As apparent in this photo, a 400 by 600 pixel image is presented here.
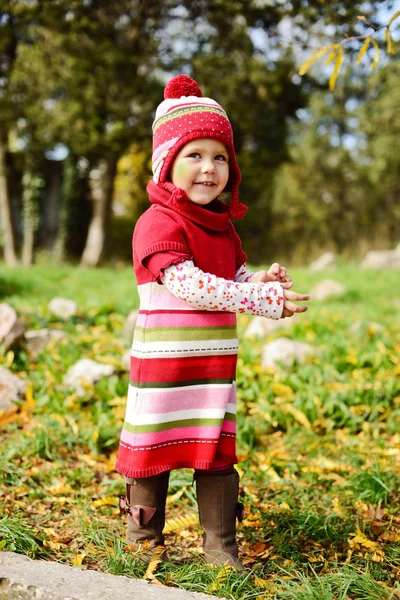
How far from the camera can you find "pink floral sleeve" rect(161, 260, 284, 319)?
5.96 feet

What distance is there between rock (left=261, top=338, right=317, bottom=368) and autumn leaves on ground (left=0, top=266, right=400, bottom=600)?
0.25ft

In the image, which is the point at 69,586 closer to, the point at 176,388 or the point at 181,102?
the point at 176,388

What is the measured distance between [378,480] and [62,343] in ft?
9.37

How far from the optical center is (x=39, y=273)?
378 inches

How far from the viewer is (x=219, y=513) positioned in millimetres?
2023

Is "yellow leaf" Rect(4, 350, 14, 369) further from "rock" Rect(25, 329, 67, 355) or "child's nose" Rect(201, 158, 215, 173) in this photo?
"child's nose" Rect(201, 158, 215, 173)

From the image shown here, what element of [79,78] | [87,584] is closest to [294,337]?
[87,584]

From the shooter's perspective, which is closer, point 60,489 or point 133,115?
point 60,489

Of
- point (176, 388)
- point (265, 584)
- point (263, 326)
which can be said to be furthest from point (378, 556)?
point (263, 326)

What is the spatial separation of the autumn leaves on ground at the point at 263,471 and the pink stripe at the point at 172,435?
1.28 feet

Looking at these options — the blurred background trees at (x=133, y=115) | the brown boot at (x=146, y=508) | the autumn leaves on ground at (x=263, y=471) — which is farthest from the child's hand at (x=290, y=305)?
the blurred background trees at (x=133, y=115)

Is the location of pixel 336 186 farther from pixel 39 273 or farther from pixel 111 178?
pixel 39 273

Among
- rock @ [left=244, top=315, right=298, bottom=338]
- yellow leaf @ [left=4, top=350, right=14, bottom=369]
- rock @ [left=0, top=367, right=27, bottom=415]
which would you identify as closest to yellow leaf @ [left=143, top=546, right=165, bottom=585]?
rock @ [left=0, top=367, right=27, bottom=415]

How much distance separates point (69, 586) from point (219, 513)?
1.88 feet
